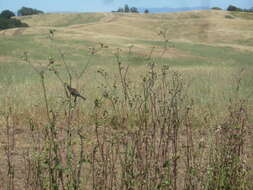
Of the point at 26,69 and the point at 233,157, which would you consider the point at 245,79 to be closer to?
the point at 26,69

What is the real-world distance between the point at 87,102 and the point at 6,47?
65.9ft

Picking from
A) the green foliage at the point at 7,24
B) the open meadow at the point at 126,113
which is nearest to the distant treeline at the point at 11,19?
the green foliage at the point at 7,24

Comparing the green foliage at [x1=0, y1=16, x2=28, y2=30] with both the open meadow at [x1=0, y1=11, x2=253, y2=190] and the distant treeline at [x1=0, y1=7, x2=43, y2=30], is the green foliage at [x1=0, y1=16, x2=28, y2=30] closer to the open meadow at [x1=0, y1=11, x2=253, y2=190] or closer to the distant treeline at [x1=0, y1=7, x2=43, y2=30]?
the distant treeline at [x1=0, y1=7, x2=43, y2=30]

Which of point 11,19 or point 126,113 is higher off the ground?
point 126,113

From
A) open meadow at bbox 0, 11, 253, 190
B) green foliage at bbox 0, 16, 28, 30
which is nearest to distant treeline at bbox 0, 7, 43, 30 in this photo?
green foliage at bbox 0, 16, 28, 30

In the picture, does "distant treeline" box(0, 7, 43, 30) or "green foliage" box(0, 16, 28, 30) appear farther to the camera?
"distant treeline" box(0, 7, 43, 30)

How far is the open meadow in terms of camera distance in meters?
3.82

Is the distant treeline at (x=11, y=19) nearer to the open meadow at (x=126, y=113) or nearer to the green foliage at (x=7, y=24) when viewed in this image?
the green foliage at (x=7, y=24)

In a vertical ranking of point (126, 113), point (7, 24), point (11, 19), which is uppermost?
point (126, 113)

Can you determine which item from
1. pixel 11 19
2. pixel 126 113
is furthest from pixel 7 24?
pixel 126 113

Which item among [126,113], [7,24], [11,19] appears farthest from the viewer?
[11,19]

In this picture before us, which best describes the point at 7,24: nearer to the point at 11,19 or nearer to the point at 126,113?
the point at 11,19

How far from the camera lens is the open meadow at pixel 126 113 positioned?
382 cm

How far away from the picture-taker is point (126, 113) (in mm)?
6652
